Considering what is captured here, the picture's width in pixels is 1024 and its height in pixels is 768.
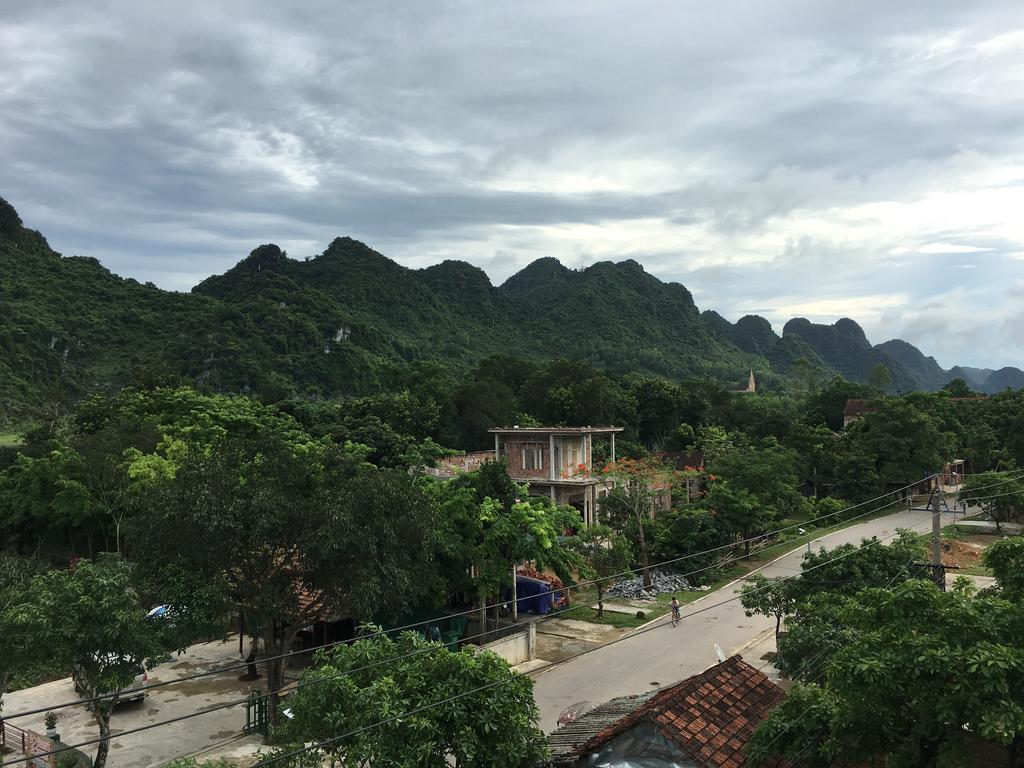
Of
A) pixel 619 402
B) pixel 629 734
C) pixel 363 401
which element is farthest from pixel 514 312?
pixel 629 734

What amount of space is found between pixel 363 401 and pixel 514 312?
293 feet

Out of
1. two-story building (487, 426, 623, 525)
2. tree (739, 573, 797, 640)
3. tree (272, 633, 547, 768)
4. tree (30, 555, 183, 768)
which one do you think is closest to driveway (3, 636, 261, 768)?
tree (30, 555, 183, 768)

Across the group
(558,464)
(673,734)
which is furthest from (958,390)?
(673,734)

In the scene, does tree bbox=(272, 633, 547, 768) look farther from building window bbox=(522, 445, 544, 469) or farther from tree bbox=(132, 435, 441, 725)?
building window bbox=(522, 445, 544, 469)

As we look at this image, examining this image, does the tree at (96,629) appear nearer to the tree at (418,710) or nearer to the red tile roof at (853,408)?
the tree at (418,710)

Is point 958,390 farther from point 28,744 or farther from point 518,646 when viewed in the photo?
point 28,744

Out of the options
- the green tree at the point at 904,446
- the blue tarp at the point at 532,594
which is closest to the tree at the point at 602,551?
the blue tarp at the point at 532,594

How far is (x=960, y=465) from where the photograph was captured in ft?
165

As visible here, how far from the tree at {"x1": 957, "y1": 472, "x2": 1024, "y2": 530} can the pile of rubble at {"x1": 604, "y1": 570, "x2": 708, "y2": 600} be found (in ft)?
49.7

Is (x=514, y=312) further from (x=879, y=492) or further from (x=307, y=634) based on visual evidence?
(x=307, y=634)

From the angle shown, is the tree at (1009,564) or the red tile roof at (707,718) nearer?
the tree at (1009,564)

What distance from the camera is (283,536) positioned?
1476cm

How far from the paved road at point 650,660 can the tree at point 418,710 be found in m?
7.01

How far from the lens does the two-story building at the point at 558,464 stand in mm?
31203
